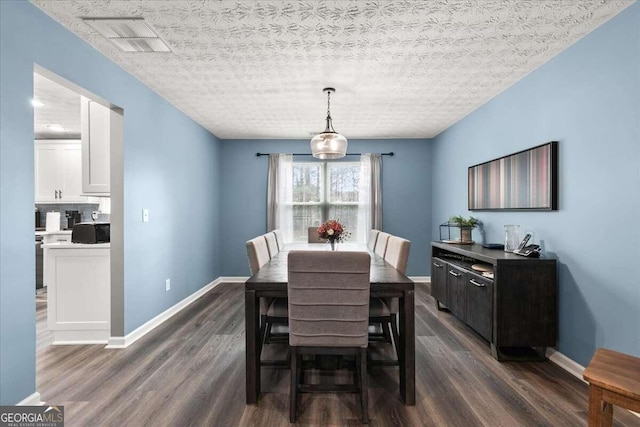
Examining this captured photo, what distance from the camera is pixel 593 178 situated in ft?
7.48

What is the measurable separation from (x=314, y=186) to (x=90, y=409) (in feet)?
14.0

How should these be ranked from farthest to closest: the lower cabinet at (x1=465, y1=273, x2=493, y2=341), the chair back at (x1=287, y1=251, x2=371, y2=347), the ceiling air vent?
the lower cabinet at (x1=465, y1=273, x2=493, y2=341) → the ceiling air vent → the chair back at (x1=287, y1=251, x2=371, y2=347)

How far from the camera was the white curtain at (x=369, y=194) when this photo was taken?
5.48 meters

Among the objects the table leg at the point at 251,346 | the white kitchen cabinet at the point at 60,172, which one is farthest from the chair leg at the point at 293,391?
the white kitchen cabinet at the point at 60,172

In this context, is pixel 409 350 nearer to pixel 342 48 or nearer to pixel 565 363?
pixel 565 363

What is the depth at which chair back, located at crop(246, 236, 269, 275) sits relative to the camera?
8.44ft

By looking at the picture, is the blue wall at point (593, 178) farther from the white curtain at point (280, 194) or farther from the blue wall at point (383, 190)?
the white curtain at point (280, 194)

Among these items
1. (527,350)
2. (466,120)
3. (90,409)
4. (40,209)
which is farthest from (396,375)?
(40,209)

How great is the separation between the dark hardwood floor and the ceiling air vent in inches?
97.7

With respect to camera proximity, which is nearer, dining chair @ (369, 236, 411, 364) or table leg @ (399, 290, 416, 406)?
table leg @ (399, 290, 416, 406)

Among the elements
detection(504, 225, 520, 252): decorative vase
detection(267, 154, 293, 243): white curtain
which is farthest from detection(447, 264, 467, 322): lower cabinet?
detection(267, 154, 293, 243): white curtain

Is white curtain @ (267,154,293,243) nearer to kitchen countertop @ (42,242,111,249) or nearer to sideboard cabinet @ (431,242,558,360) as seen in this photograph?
kitchen countertop @ (42,242,111,249)

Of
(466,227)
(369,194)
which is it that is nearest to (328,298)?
(466,227)

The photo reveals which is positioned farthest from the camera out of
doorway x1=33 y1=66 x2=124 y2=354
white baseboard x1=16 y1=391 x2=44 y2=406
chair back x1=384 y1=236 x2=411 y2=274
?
doorway x1=33 y1=66 x2=124 y2=354
